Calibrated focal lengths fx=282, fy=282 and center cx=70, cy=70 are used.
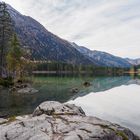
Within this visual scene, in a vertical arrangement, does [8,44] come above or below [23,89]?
above

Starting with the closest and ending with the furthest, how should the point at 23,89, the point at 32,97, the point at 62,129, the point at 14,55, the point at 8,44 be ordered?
1. the point at 62,129
2. the point at 32,97
3. the point at 23,89
4. the point at 14,55
5. the point at 8,44

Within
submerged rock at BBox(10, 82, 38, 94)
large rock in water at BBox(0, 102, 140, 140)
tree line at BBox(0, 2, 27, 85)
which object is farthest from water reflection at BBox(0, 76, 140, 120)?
large rock in water at BBox(0, 102, 140, 140)

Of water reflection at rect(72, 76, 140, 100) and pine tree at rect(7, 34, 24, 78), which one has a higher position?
pine tree at rect(7, 34, 24, 78)

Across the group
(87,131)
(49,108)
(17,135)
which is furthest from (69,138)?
(49,108)

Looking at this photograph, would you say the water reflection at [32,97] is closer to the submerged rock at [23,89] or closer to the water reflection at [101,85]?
the water reflection at [101,85]

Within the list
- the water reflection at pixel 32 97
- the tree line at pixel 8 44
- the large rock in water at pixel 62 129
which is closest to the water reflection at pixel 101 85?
Answer: the water reflection at pixel 32 97

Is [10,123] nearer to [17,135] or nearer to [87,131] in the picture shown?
[17,135]

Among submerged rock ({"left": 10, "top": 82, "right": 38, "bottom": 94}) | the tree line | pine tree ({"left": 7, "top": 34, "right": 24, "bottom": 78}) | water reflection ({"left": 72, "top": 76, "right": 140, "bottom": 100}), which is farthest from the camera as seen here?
pine tree ({"left": 7, "top": 34, "right": 24, "bottom": 78})

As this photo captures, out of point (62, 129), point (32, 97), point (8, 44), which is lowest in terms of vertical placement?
point (32, 97)

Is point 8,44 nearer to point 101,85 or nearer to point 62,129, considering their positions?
point 101,85

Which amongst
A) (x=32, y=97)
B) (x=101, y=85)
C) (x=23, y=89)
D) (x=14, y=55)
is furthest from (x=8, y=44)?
(x=32, y=97)

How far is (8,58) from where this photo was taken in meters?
87.2

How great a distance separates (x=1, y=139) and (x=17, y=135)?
66 cm

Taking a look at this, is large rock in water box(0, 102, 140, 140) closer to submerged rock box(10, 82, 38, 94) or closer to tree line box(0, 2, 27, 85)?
submerged rock box(10, 82, 38, 94)
